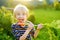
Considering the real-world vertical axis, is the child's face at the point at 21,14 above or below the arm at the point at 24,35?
above

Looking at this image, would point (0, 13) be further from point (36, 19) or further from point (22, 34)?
point (22, 34)

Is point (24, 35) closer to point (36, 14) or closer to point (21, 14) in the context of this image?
point (21, 14)

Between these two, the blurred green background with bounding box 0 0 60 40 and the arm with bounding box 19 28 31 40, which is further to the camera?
the blurred green background with bounding box 0 0 60 40

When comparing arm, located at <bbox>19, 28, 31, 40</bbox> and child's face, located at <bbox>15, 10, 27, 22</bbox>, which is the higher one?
child's face, located at <bbox>15, 10, 27, 22</bbox>

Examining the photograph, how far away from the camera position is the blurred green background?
2.59 meters

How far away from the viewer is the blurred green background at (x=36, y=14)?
8.50 ft

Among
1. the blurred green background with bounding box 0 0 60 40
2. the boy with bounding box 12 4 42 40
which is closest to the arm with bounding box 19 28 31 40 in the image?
the boy with bounding box 12 4 42 40

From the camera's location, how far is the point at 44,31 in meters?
2.59

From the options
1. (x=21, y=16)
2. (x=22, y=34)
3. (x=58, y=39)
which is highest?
(x=21, y=16)

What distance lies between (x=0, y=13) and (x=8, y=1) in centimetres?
18

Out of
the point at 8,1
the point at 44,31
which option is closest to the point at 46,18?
the point at 44,31

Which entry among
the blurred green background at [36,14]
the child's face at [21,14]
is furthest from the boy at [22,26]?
the blurred green background at [36,14]

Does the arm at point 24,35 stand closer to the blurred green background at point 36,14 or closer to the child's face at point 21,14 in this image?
the child's face at point 21,14

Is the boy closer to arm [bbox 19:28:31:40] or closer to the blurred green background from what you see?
arm [bbox 19:28:31:40]
